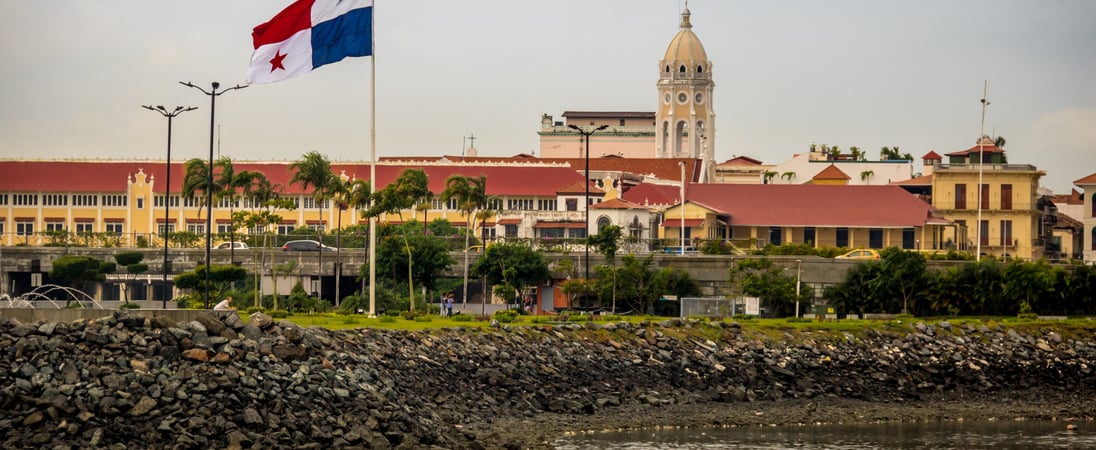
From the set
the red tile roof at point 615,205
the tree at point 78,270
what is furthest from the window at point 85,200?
the tree at point 78,270

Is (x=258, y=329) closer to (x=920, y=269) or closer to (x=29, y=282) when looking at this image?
(x=920, y=269)

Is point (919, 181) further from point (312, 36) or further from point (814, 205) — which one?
point (312, 36)

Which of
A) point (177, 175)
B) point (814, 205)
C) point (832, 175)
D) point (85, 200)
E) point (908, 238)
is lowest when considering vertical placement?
point (908, 238)

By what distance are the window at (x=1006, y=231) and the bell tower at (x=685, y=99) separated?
6794 cm

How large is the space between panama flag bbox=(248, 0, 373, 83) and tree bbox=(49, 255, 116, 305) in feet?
119

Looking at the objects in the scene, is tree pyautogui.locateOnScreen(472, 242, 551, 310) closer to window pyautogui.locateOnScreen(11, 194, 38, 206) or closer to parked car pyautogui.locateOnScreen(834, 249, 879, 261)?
parked car pyautogui.locateOnScreen(834, 249, 879, 261)

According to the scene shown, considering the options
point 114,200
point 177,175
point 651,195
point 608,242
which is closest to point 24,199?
point 114,200

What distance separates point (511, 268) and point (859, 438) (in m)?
32.0

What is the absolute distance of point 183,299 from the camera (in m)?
78.4

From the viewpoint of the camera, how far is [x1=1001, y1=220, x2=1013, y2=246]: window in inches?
4783

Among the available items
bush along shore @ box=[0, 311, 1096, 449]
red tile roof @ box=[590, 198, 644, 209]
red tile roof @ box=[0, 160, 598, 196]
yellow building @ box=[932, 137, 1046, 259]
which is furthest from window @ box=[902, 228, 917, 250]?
bush along shore @ box=[0, 311, 1096, 449]

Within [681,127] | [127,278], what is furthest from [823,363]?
[681,127]

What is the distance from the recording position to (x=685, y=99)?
19112 centimetres

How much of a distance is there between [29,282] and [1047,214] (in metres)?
81.8
